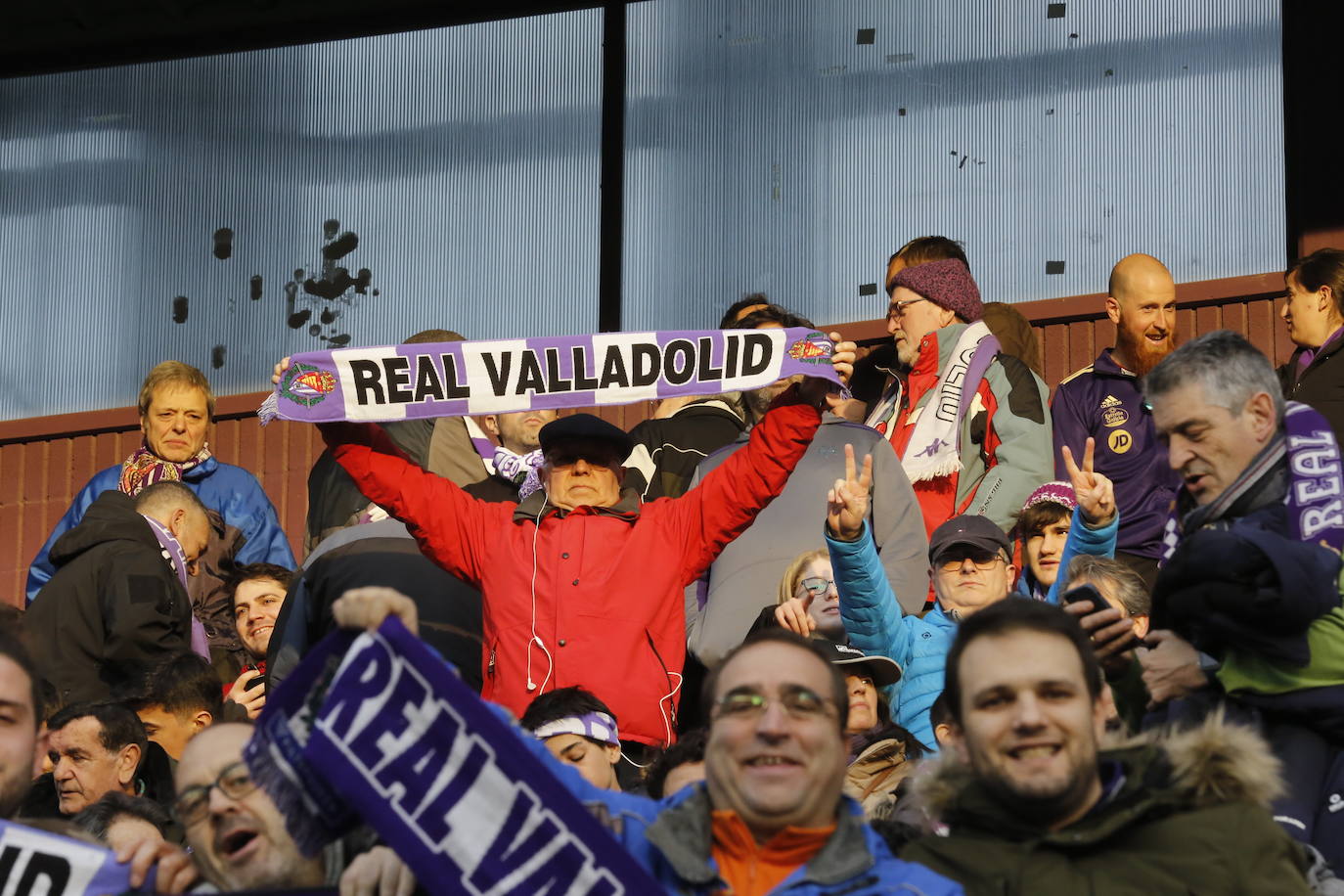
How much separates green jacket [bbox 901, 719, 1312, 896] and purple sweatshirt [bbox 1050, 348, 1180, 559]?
3.51 meters

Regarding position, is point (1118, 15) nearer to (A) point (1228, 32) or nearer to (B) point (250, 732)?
(A) point (1228, 32)

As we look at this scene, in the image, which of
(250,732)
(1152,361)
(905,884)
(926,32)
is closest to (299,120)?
(926,32)

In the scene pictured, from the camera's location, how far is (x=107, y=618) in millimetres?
7855

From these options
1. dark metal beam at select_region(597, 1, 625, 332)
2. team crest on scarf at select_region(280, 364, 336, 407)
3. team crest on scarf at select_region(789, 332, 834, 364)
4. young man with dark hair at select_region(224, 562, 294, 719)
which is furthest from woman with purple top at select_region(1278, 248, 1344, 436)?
dark metal beam at select_region(597, 1, 625, 332)

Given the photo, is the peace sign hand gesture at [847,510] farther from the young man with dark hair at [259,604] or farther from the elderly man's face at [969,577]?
the young man with dark hair at [259,604]

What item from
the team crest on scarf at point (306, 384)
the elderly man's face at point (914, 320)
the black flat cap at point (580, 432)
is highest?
the elderly man's face at point (914, 320)

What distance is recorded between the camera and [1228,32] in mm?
10211

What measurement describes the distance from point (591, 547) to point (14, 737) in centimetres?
251

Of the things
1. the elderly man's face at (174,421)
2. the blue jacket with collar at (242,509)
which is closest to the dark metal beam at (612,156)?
the blue jacket with collar at (242,509)

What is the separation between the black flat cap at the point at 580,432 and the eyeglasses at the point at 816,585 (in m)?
0.78

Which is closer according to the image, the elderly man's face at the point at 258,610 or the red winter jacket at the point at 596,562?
the red winter jacket at the point at 596,562

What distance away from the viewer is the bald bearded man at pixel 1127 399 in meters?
7.83

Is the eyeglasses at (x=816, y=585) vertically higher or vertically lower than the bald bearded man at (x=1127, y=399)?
lower

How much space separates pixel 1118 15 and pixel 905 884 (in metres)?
7.46
